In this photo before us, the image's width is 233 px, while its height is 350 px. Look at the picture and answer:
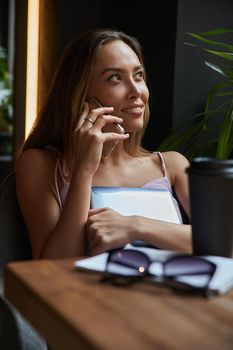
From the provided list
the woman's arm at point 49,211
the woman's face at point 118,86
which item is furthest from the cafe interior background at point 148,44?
the woman's arm at point 49,211

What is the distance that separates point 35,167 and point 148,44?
1.30 meters

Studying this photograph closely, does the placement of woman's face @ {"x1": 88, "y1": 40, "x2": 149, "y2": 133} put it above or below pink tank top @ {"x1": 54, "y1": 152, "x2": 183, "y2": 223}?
above

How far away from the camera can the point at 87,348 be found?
616 mm

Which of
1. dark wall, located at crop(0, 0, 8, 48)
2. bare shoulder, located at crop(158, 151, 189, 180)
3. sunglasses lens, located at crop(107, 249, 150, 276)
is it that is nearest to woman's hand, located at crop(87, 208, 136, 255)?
sunglasses lens, located at crop(107, 249, 150, 276)

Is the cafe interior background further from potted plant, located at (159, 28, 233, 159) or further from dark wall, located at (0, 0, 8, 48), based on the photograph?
dark wall, located at (0, 0, 8, 48)

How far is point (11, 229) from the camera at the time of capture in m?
1.58

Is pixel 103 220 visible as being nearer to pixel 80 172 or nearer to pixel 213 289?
pixel 80 172

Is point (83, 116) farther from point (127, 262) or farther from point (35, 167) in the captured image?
point (127, 262)

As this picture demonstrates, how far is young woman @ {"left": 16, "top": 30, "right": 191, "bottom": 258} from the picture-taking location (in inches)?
60.6

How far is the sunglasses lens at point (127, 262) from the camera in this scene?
34.8 inches

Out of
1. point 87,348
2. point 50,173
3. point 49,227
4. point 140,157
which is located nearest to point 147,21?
point 140,157

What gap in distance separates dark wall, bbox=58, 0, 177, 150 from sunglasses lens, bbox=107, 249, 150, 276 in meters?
1.71

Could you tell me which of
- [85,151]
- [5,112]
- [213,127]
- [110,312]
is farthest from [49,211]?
[5,112]

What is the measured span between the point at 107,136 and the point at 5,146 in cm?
420
